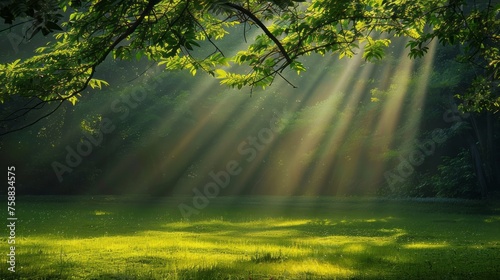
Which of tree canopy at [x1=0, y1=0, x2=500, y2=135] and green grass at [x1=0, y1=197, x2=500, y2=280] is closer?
tree canopy at [x1=0, y1=0, x2=500, y2=135]

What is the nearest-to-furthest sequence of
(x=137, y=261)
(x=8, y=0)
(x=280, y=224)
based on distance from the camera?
(x=8, y=0) < (x=137, y=261) < (x=280, y=224)

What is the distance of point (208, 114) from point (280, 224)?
72.5 ft

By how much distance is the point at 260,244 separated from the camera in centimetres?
1650

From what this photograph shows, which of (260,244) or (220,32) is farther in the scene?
(260,244)

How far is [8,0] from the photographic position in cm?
447

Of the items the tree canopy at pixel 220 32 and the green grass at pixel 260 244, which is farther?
the green grass at pixel 260 244

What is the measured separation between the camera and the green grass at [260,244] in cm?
1141

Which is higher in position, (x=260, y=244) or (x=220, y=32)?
(x=220, y=32)

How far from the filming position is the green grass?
11.4 meters

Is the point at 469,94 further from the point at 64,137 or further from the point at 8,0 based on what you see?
the point at 64,137

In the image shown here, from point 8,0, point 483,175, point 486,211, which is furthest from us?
point 483,175

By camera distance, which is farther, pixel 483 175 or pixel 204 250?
pixel 483 175

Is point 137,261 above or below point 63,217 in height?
below

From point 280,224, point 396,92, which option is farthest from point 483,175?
point 280,224
